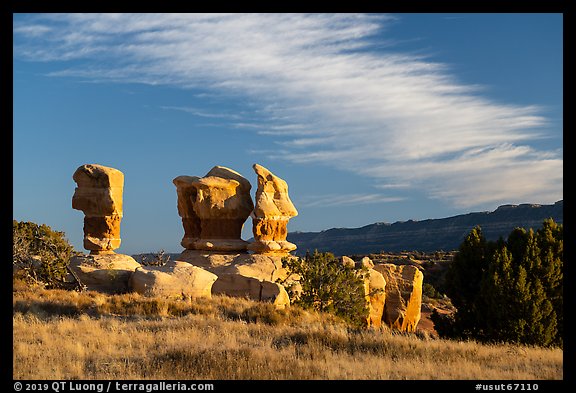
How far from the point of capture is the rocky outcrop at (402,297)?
26984 millimetres

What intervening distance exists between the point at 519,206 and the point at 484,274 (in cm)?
13121

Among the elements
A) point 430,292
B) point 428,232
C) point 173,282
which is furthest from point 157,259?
point 428,232

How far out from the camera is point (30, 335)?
13250 mm

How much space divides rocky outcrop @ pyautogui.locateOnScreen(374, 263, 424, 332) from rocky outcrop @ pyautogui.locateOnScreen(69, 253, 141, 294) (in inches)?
455

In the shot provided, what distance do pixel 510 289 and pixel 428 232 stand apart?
5340 inches

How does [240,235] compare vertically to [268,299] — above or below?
above

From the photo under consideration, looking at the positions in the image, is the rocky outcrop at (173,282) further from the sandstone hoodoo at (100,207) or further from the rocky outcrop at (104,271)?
the sandstone hoodoo at (100,207)

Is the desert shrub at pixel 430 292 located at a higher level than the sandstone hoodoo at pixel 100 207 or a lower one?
lower

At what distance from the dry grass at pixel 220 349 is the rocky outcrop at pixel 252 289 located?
6.56ft

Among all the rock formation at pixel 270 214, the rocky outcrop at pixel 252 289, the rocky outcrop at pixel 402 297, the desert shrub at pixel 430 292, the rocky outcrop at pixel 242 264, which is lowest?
the desert shrub at pixel 430 292

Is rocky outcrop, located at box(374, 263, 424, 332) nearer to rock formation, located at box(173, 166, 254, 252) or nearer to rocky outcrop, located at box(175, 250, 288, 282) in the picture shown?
rocky outcrop, located at box(175, 250, 288, 282)

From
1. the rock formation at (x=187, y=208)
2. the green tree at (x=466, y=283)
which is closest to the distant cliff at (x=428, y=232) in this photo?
the rock formation at (x=187, y=208)
